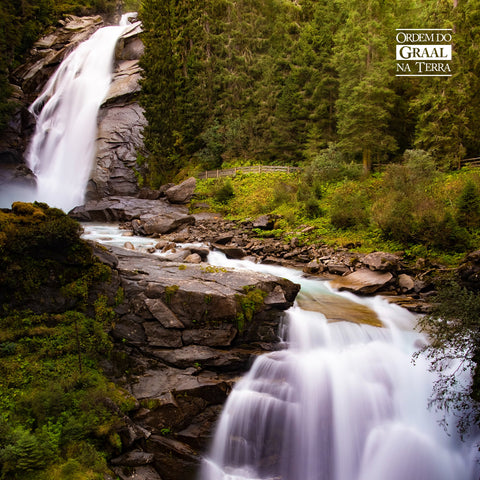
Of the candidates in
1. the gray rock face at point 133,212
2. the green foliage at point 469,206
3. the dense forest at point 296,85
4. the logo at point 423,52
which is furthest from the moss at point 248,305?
the logo at point 423,52

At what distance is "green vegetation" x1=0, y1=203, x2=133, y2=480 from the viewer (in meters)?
4.96

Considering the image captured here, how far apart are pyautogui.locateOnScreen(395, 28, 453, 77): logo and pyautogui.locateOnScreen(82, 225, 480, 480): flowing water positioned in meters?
22.9

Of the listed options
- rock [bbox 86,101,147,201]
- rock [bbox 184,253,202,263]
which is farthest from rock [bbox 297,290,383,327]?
rock [bbox 86,101,147,201]

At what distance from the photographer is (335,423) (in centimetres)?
723

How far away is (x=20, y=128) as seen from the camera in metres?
32.8

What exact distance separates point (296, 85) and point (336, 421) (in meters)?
32.9

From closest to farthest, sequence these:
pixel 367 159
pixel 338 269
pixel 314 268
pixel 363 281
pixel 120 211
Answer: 1. pixel 363 281
2. pixel 338 269
3. pixel 314 268
4. pixel 120 211
5. pixel 367 159

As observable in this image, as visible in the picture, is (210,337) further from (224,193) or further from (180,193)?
(180,193)

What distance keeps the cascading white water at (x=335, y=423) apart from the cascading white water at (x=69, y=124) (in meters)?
28.0

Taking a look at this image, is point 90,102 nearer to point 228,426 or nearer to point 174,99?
point 174,99

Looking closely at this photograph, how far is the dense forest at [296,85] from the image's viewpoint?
23.0 meters

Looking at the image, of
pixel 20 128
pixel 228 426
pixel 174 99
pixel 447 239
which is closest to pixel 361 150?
pixel 447 239

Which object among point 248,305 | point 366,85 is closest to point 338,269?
point 248,305

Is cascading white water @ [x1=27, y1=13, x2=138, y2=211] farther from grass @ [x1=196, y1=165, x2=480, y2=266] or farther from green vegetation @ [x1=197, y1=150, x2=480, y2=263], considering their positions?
green vegetation @ [x1=197, y1=150, x2=480, y2=263]
